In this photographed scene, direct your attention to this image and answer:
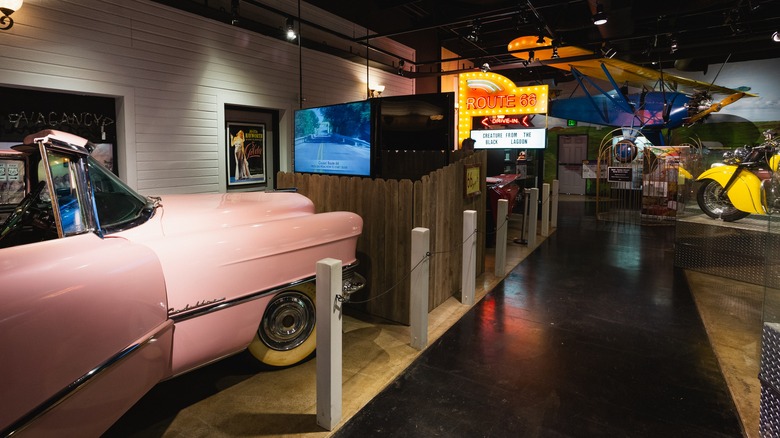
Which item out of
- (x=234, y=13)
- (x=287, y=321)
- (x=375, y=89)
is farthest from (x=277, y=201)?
(x=375, y=89)

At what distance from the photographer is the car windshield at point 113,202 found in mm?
2562

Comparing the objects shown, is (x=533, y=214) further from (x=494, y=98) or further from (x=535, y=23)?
(x=494, y=98)

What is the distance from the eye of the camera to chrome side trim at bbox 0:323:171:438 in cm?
136

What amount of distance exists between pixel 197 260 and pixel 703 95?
14.9m

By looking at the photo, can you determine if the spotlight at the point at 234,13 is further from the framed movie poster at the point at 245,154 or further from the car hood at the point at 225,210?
the car hood at the point at 225,210

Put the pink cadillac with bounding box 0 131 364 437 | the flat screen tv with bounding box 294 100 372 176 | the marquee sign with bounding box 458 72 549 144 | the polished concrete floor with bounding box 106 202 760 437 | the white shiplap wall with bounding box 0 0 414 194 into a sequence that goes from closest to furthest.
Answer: the pink cadillac with bounding box 0 131 364 437, the polished concrete floor with bounding box 106 202 760 437, the white shiplap wall with bounding box 0 0 414 194, the flat screen tv with bounding box 294 100 372 176, the marquee sign with bounding box 458 72 549 144

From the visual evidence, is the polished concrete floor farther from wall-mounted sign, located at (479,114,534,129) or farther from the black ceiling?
wall-mounted sign, located at (479,114,534,129)

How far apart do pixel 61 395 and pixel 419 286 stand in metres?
2.70

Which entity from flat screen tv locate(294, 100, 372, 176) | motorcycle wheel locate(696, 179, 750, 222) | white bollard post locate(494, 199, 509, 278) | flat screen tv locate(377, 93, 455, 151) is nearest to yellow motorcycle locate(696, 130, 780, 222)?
motorcycle wheel locate(696, 179, 750, 222)

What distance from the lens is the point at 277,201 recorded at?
3744 mm

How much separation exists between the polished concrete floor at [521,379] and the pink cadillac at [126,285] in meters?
0.45

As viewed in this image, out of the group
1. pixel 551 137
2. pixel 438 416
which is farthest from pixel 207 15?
pixel 551 137

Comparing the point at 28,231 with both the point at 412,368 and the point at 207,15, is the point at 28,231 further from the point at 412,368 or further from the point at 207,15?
the point at 207,15

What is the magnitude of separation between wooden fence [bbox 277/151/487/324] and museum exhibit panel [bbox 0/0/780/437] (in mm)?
27
